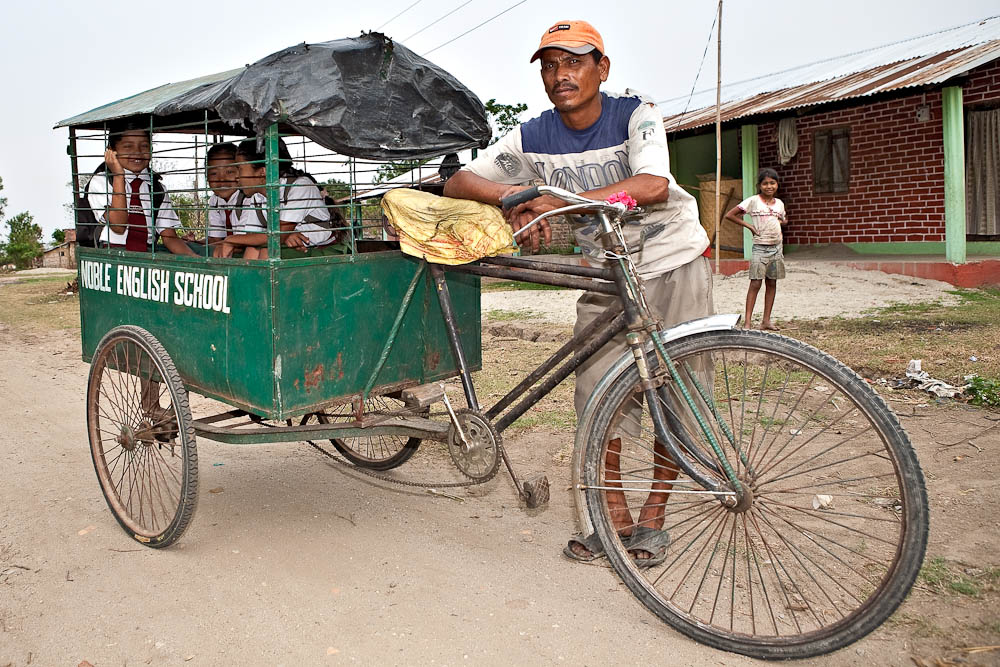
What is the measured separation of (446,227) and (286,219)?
0.93m

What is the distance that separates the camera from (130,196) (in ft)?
12.7

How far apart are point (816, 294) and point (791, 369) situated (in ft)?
26.6

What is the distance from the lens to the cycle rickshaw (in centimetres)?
249

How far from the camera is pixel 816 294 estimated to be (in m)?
9.98

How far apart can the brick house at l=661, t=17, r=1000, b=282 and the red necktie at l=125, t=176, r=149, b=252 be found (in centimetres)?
904

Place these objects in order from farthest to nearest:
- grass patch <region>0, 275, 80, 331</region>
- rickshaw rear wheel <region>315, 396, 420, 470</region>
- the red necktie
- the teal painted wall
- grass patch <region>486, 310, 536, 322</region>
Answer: the teal painted wall < grass patch <region>0, 275, 80, 331</region> < grass patch <region>486, 310, 536, 322</region> < rickshaw rear wheel <region>315, 396, 420, 470</region> < the red necktie

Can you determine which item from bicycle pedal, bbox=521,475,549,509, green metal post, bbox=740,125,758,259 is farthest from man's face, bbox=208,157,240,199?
green metal post, bbox=740,125,758,259

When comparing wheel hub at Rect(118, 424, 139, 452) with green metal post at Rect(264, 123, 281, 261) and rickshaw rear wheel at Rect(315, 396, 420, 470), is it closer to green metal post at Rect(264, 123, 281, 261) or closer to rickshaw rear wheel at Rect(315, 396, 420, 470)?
rickshaw rear wheel at Rect(315, 396, 420, 470)

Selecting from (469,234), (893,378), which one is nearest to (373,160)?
(469,234)

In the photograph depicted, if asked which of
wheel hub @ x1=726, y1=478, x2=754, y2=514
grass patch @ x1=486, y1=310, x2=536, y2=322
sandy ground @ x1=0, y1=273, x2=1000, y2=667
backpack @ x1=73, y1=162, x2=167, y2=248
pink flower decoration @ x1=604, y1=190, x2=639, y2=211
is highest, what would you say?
backpack @ x1=73, y1=162, x2=167, y2=248

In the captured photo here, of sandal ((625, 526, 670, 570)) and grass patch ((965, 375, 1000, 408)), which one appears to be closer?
sandal ((625, 526, 670, 570))

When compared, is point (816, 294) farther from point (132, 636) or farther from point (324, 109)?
point (132, 636)

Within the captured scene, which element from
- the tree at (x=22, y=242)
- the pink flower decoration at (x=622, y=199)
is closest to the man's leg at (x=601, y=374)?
the pink flower decoration at (x=622, y=199)

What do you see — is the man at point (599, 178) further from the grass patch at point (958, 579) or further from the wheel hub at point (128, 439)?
the wheel hub at point (128, 439)
